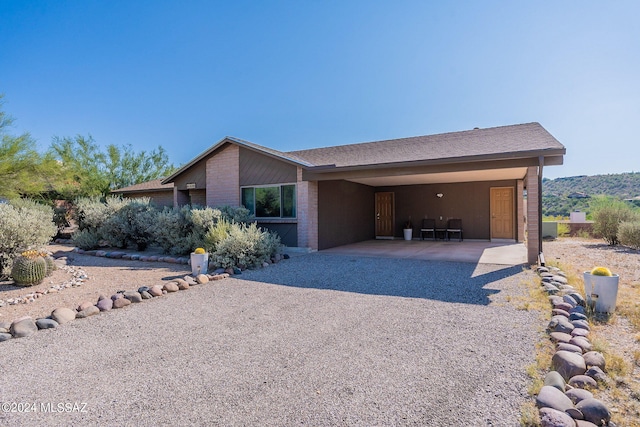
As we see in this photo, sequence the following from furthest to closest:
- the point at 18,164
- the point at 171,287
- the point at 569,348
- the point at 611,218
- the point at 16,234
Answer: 1. the point at 611,218
2. the point at 18,164
3. the point at 16,234
4. the point at 171,287
5. the point at 569,348

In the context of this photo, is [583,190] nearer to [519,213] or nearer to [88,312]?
[519,213]

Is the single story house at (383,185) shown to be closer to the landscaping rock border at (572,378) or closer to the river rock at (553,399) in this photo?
the landscaping rock border at (572,378)

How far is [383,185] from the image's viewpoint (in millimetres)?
14109

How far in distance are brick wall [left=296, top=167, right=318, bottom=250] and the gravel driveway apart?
189 inches

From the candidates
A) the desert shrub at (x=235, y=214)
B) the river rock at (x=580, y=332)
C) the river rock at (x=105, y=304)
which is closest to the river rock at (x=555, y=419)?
Result: the river rock at (x=580, y=332)

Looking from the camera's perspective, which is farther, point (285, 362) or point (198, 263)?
point (198, 263)

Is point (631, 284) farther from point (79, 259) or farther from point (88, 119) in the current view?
point (88, 119)

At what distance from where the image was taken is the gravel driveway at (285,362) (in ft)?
7.00

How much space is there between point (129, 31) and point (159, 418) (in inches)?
484

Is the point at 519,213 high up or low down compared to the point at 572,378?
up

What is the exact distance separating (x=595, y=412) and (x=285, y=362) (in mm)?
2152

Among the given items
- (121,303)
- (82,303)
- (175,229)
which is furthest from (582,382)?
(175,229)

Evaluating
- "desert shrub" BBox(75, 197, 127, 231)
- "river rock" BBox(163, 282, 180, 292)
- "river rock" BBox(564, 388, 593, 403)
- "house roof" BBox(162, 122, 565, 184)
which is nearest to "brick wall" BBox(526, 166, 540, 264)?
"house roof" BBox(162, 122, 565, 184)

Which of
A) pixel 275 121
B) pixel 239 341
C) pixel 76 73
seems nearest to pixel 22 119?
pixel 76 73
